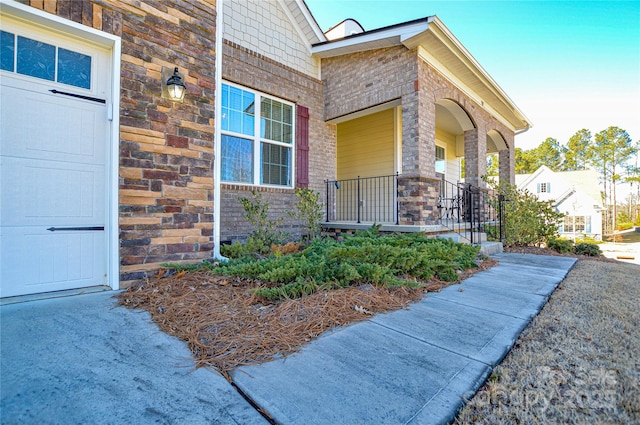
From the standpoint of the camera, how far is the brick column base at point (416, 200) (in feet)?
17.1

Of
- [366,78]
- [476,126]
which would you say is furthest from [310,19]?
[476,126]

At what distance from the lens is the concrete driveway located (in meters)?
1.13

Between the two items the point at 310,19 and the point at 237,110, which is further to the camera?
the point at 310,19

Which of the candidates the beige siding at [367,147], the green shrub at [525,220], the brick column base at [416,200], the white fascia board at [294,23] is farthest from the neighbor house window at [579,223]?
the white fascia board at [294,23]

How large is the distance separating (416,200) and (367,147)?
3.12m

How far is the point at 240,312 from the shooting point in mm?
2139

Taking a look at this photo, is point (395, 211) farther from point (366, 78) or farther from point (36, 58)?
point (36, 58)

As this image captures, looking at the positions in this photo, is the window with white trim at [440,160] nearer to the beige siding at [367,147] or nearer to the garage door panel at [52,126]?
the beige siding at [367,147]

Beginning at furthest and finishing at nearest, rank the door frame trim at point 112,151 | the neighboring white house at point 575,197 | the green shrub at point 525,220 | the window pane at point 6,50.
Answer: the neighboring white house at point 575,197 → the green shrub at point 525,220 → the door frame trim at point 112,151 → the window pane at point 6,50

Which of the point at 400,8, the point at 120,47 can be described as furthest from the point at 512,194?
the point at 120,47

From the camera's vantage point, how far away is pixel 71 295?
2.53 meters

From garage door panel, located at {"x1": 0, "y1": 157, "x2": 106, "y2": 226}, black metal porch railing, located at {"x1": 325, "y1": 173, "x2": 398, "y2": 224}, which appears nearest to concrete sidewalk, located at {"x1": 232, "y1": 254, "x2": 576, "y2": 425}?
garage door panel, located at {"x1": 0, "y1": 157, "x2": 106, "y2": 226}

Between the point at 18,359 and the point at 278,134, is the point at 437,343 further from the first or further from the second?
the point at 278,134

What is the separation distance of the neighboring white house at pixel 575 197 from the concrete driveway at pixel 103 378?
81.5ft
